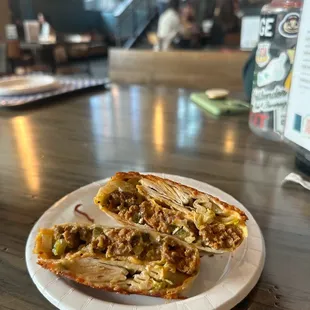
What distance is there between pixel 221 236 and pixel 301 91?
1.15 feet

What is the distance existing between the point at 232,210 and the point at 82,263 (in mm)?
161

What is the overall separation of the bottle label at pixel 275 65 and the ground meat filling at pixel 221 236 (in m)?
0.39

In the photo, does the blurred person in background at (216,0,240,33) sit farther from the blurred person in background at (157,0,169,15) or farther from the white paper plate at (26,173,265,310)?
the white paper plate at (26,173,265,310)

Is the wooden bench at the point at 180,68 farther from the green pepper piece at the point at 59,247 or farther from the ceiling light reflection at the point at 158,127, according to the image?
the green pepper piece at the point at 59,247

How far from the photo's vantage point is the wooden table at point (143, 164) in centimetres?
34

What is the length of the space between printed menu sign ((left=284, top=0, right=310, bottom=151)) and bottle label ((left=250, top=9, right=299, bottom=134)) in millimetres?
58

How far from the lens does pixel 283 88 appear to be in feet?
2.08

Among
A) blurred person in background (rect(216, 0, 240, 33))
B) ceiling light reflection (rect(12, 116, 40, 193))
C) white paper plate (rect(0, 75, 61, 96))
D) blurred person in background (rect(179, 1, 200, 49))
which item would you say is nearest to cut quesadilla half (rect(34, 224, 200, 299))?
ceiling light reflection (rect(12, 116, 40, 193))

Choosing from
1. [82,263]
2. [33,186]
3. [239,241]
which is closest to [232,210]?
[239,241]

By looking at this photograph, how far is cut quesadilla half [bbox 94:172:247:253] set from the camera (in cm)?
33

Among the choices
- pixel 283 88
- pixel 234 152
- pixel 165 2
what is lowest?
pixel 234 152

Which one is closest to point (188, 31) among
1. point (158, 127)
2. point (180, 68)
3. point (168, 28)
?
point (168, 28)

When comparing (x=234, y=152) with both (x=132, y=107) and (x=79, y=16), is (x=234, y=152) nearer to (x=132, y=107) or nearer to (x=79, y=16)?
(x=132, y=107)

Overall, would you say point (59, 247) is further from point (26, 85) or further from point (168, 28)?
point (168, 28)
